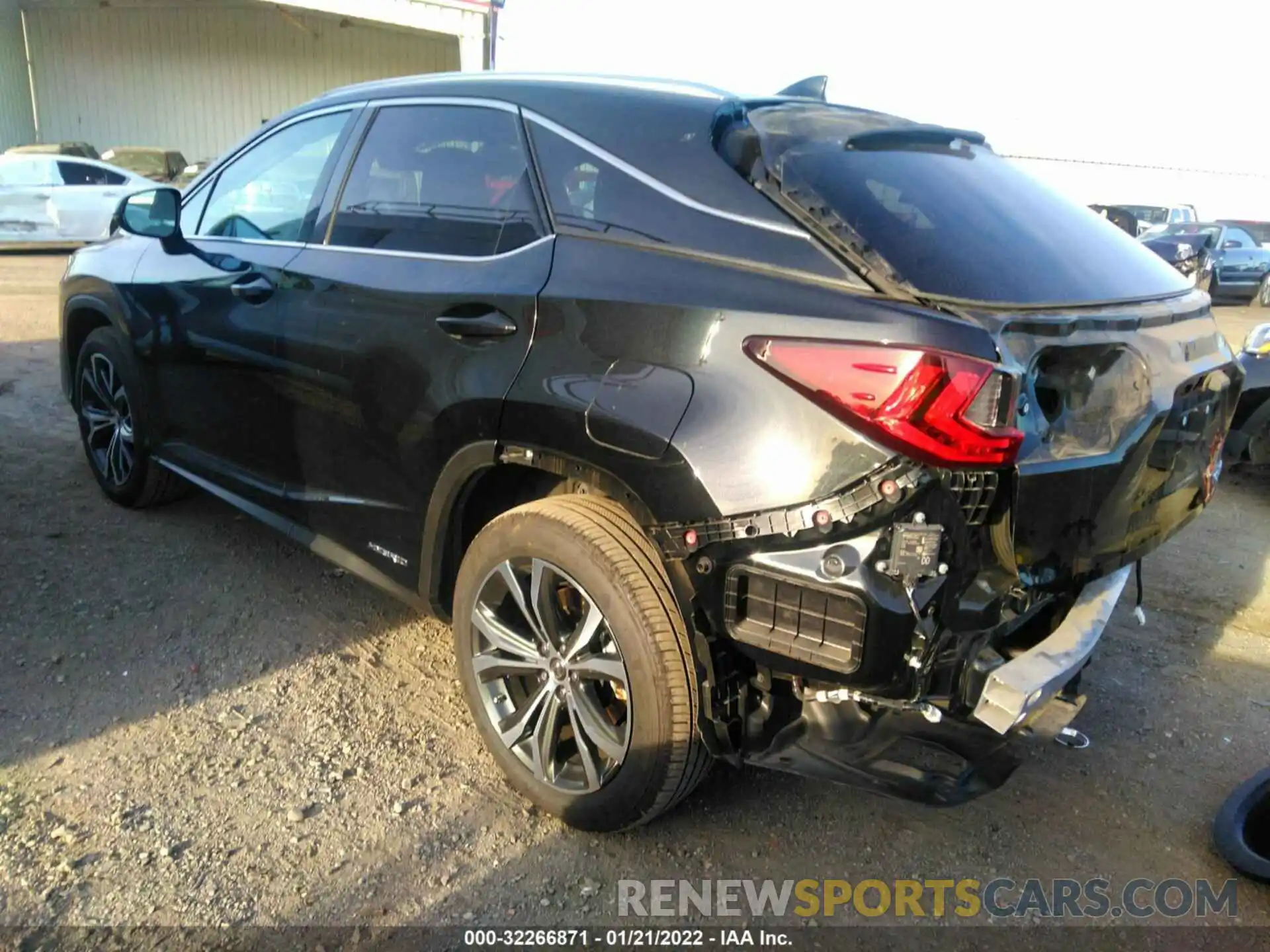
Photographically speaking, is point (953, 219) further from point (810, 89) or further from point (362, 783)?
point (362, 783)

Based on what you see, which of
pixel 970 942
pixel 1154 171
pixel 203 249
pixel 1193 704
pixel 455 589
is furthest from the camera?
pixel 1154 171

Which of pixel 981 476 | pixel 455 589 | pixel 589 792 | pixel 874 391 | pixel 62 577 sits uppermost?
pixel 874 391

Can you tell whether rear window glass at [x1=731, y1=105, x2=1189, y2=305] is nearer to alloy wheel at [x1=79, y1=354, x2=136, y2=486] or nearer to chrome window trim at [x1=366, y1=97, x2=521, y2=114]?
chrome window trim at [x1=366, y1=97, x2=521, y2=114]

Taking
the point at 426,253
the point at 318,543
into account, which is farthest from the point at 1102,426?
the point at 318,543

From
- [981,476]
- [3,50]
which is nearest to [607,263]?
[981,476]

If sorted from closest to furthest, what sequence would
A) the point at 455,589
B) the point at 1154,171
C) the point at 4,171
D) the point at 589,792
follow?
the point at 589,792 → the point at 455,589 → the point at 4,171 → the point at 1154,171

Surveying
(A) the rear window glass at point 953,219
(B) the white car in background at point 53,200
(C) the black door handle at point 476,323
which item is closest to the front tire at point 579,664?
(C) the black door handle at point 476,323

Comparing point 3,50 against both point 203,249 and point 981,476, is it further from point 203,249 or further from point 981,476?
point 981,476

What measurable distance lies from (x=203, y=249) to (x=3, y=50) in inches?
1055

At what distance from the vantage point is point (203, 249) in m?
3.71

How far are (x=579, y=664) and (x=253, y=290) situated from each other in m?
1.86

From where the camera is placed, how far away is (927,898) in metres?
2.42

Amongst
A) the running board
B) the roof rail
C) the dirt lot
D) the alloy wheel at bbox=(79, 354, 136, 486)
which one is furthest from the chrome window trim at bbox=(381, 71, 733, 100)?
the alloy wheel at bbox=(79, 354, 136, 486)

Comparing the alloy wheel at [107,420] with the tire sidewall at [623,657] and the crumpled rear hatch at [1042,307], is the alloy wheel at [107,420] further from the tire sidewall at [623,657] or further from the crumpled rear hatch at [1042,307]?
the crumpled rear hatch at [1042,307]
